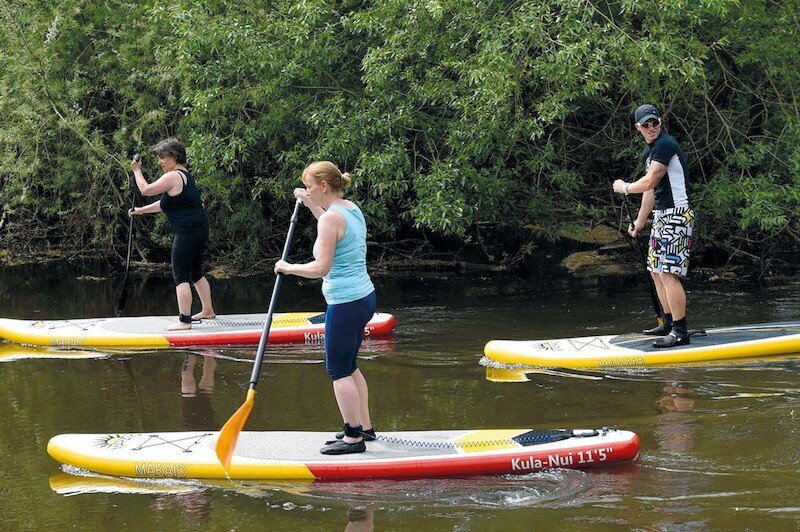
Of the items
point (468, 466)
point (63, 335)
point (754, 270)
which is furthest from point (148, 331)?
point (754, 270)

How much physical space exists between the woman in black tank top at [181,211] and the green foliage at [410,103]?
6.90 ft

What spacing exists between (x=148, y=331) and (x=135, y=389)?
5.54ft

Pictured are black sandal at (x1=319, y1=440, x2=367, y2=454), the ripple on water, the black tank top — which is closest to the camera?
the ripple on water

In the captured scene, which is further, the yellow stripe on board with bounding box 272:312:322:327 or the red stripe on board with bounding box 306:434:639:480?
the yellow stripe on board with bounding box 272:312:322:327

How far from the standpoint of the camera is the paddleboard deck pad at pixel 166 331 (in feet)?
30.0

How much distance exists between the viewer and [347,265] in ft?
17.6

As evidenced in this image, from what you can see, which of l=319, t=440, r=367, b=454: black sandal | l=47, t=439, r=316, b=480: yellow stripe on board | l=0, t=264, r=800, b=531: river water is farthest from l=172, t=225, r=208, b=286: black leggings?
l=319, t=440, r=367, b=454: black sandal

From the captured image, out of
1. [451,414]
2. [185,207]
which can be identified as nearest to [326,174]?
[451,414]

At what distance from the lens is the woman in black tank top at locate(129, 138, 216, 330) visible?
8906mm

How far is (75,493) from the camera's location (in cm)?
542

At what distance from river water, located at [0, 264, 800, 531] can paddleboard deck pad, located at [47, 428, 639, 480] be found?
73 mm

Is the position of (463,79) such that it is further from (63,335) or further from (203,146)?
(63,335)

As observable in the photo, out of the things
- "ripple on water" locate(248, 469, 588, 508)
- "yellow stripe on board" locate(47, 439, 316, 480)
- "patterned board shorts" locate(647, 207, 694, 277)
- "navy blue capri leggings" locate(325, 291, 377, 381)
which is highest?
"patterned board shorts" locate(647, 207, 694, 277)

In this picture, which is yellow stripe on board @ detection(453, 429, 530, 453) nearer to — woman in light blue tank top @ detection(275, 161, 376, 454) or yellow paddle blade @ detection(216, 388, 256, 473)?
woman in light blue tank top @ detection(275, 161, 376, 454)
